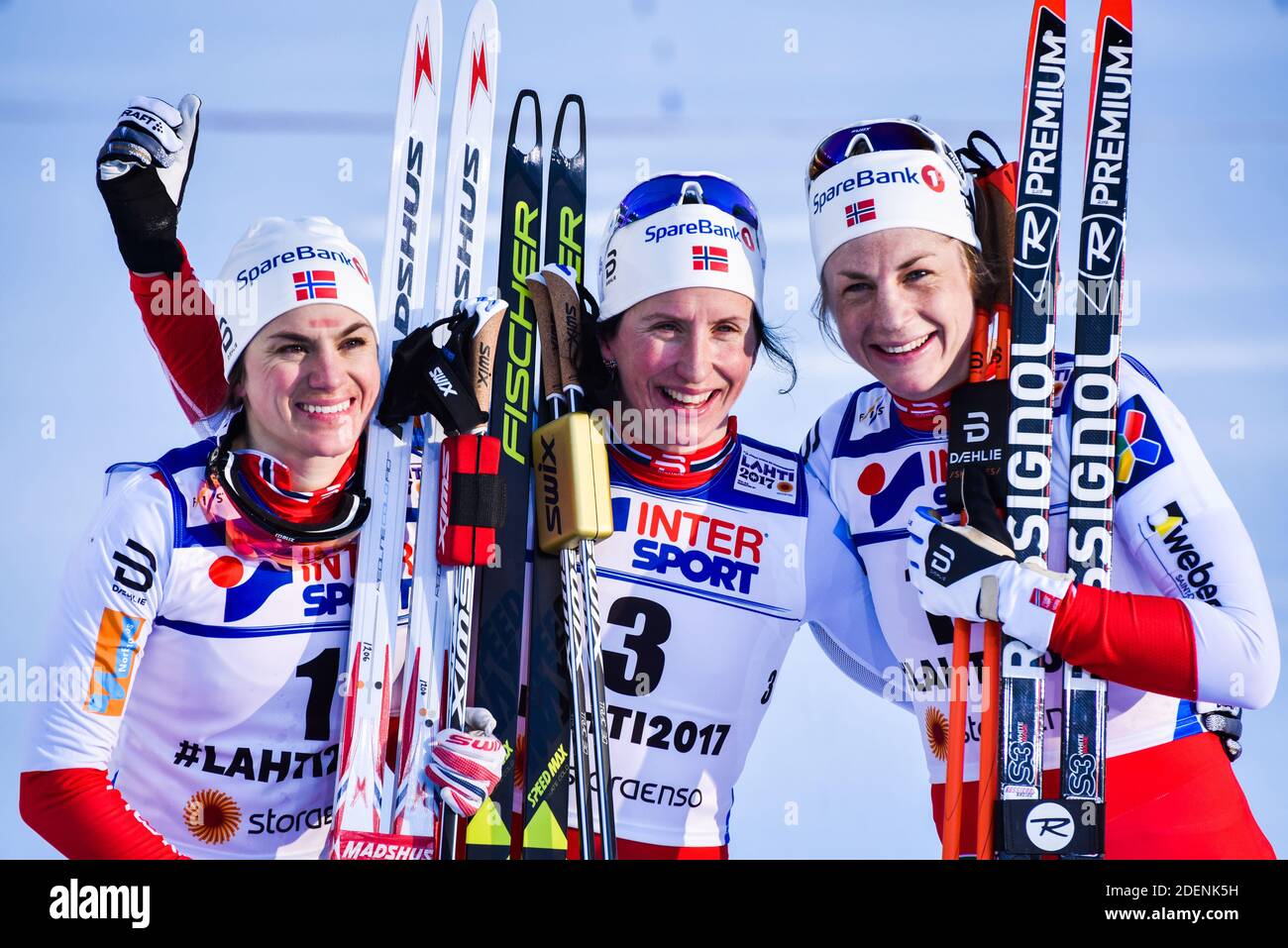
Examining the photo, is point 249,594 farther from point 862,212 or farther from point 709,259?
point 862,212

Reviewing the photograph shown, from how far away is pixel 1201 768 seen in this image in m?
3.98

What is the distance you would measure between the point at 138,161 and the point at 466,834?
6.48ft

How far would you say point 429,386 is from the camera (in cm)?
390

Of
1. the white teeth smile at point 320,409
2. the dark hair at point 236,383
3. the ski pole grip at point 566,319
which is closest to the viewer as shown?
the white teeth smile at point 320,409

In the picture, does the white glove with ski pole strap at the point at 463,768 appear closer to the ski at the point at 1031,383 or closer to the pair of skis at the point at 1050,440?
the pair of skis at the point at 1050,440

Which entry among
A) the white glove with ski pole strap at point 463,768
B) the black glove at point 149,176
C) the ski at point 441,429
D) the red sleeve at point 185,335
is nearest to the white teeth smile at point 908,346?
the ski at point 441,429

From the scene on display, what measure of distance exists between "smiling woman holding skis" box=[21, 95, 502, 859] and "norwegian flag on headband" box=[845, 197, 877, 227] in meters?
1.31

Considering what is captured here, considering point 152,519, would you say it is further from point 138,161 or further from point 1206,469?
point 1206,469

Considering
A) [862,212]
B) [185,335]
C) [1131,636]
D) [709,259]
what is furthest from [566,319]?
[1131,636]

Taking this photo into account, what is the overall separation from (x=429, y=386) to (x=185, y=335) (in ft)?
2.73

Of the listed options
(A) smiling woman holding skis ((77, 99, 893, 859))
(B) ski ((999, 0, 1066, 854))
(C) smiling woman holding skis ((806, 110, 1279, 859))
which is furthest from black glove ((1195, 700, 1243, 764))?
(A) smiling woman holding skis ((77, 99, 893, 859))

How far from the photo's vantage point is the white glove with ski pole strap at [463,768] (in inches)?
149

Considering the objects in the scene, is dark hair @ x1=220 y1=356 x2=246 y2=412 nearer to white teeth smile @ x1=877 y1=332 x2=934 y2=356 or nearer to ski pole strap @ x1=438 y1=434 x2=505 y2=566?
ski pole strap @ x1=438 y1=434 x2=505 y2=566

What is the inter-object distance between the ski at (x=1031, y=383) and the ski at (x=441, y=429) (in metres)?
1.47
